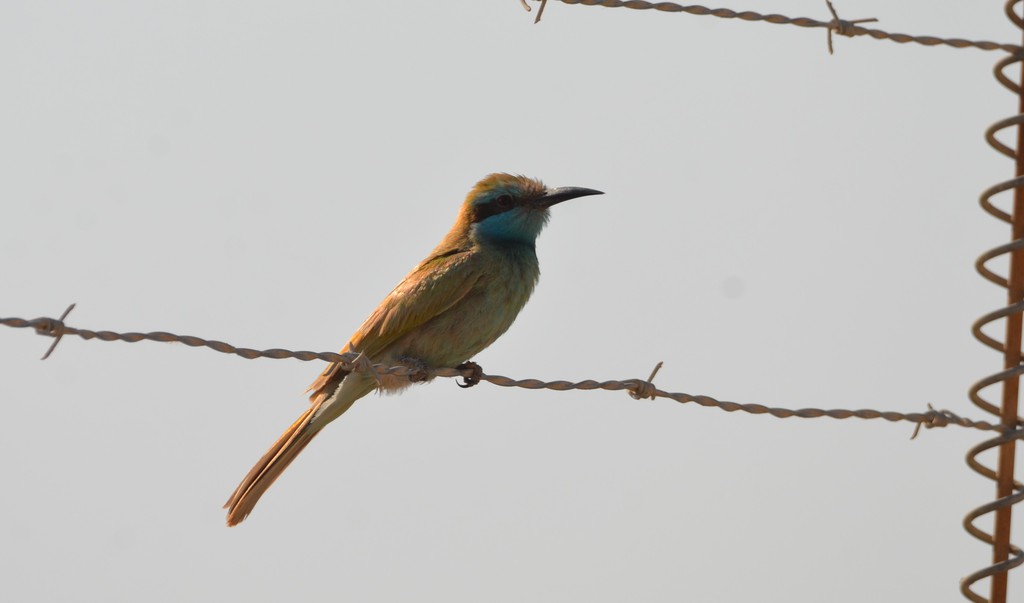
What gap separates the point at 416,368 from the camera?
5.42 m

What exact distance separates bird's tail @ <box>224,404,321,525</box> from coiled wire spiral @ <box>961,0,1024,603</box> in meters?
2.80

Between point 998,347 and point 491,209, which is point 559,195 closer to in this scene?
point 491,209

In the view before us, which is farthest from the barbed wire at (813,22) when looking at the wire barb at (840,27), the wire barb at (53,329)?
the wire barb at (53,329)

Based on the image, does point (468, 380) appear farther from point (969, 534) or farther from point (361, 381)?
point (969, 534)

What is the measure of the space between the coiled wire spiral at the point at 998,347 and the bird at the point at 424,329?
237cm

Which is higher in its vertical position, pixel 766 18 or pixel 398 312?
pixel 766 18

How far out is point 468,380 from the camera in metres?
5.82

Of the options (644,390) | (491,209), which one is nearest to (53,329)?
(644,390)

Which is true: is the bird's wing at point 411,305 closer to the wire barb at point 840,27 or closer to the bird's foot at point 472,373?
the bird's foot at point 472,373

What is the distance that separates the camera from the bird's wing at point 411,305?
17.9 feet

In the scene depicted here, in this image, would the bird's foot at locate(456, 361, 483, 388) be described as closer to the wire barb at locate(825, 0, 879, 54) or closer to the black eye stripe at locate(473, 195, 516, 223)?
the black eye stripe at locate(473, 195, 516, 223)

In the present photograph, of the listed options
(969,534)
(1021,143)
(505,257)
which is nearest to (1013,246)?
(1021,143)

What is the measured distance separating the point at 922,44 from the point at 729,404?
1244 millimetres

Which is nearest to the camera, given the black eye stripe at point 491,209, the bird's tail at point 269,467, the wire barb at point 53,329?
the wire barb at point 53,329
